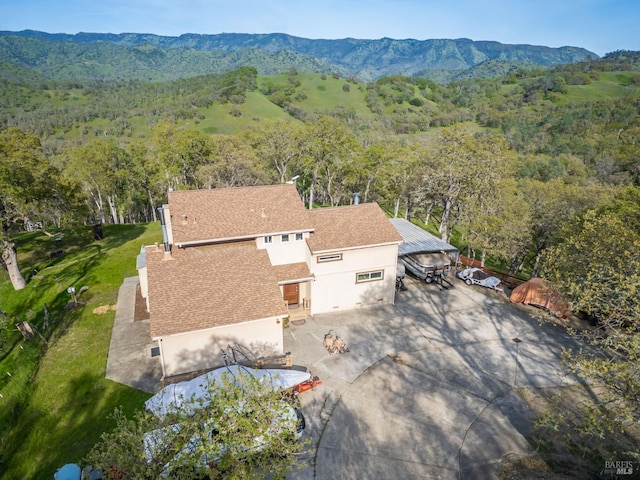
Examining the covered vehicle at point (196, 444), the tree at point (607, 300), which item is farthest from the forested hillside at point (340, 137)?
the covered vehicle at point (196, 444)

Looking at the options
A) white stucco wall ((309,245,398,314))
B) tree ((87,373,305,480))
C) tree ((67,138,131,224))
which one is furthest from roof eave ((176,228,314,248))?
tree ((67,138,131,224))

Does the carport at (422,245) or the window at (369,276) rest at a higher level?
the carport at (422,245)

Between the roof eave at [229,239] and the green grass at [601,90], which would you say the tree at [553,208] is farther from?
the green grass at [601,90]

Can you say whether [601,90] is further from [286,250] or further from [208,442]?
[208,442]

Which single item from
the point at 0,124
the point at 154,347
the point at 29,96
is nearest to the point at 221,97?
the point at 0,124

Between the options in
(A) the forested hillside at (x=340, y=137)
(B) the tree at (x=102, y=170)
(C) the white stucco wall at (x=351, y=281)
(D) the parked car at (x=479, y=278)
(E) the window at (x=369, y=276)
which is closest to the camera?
(C) the white stucco wall at (x=351, y=281)

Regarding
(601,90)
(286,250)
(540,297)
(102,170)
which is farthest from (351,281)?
(601,90)

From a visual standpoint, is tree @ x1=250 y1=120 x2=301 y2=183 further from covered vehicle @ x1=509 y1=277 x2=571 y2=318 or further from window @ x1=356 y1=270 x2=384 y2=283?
covered vehicle @ x1=509 y1=277 x2=571 y2=318
